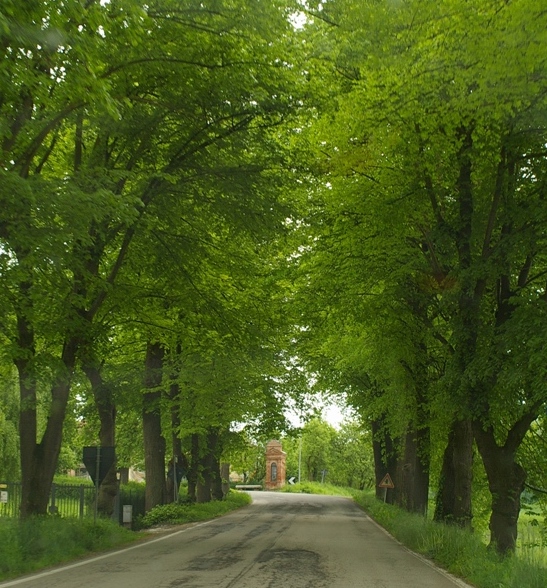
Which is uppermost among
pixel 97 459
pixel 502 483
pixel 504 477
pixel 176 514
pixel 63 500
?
pixel 97 459

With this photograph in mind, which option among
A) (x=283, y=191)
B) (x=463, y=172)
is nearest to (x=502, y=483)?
(x=463, y=172)

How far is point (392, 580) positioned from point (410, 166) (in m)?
7.48

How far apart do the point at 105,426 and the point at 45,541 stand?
44.0ft

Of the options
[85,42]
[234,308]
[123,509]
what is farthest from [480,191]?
[123,509]

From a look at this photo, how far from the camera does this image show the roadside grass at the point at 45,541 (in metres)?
11.7

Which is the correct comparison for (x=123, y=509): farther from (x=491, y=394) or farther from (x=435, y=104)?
(x=435, y=104)

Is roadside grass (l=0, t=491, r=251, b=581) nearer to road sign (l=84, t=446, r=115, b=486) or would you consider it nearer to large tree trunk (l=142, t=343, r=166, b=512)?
road sign (l=84, t=446, r=115, b=486)

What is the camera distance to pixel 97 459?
16547 mm

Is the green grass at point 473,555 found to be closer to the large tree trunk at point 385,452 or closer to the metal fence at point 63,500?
the metal fence at point 63,500

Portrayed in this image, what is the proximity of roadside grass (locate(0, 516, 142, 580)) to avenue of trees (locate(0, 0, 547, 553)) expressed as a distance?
1.24 m

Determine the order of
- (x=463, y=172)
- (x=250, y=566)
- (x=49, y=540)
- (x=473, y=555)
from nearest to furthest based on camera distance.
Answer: (x=250, y=566) → (x=473, y=555) → (x=49, y=540) → (x=463, y=172)

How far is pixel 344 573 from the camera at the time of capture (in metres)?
12.2

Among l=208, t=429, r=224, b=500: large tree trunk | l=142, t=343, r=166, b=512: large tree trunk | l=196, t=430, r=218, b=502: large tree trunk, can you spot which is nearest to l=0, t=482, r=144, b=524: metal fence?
l=142, t=343, r=166, b=512: large tree trunk

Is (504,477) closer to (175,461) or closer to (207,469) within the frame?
(175,461)
